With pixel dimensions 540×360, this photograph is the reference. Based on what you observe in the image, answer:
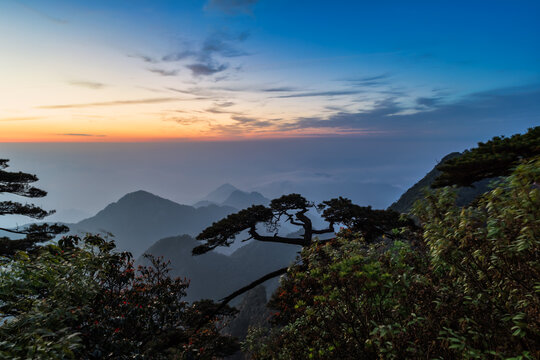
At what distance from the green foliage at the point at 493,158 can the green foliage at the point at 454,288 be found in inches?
174

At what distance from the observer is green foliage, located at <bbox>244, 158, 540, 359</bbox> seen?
3842 millimetres

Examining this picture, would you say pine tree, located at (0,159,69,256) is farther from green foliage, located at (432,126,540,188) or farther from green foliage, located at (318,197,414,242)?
green foliage, located at (432,126,540,188)

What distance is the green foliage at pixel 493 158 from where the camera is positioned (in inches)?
356

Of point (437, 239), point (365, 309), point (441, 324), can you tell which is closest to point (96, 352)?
point (365, 309)

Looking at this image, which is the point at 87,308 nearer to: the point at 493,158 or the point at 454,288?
the point at 454,288

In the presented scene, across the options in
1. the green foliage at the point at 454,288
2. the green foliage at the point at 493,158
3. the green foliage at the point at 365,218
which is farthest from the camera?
the green foliage at the point at 365,218

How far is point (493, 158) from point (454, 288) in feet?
20.6

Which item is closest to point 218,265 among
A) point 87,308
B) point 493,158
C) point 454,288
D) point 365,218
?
point 365,218

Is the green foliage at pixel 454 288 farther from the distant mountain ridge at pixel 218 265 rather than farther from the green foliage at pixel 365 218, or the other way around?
the distant mountain ridge at pixel 218 265

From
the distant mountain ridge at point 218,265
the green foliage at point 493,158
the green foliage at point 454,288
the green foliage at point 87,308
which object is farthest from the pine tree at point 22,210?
the distant mountain ridge at point 218,265

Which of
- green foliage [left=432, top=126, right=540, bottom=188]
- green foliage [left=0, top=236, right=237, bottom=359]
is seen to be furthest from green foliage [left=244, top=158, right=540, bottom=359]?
green foliage [left=0, top=236, right=237, bottom=359]

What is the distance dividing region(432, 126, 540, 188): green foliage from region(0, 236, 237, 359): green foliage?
34.8 ft

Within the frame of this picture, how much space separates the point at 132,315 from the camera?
817 cm

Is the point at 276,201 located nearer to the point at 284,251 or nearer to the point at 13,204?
the point at 13,204
